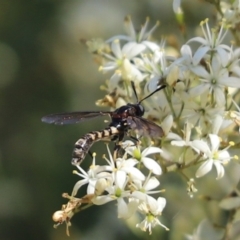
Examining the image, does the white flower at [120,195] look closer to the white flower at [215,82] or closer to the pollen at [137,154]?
the pollen at [137,154]

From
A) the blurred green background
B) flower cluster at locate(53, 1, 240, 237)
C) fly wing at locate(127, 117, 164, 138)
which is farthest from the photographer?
the blurred green background

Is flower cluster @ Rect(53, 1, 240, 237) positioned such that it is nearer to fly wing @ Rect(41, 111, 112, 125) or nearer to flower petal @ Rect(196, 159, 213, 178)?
flower petal @ Rect(196, 159, 213, 178)

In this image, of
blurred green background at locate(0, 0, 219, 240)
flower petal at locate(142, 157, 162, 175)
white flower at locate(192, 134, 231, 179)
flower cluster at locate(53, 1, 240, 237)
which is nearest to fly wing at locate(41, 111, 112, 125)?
flower cluster at locate(53, 1, 240, 237)

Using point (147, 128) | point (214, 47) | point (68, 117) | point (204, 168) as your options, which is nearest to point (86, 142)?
point (68, 117)

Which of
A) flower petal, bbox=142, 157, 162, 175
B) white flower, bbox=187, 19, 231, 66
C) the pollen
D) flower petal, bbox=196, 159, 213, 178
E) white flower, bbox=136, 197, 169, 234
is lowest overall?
white flower, bbox=136, 197, 169, 234

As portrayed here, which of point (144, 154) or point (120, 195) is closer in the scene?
point (120, 195)

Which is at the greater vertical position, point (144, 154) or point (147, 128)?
point (147, 128)

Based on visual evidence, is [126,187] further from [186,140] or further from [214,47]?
[214,47]
